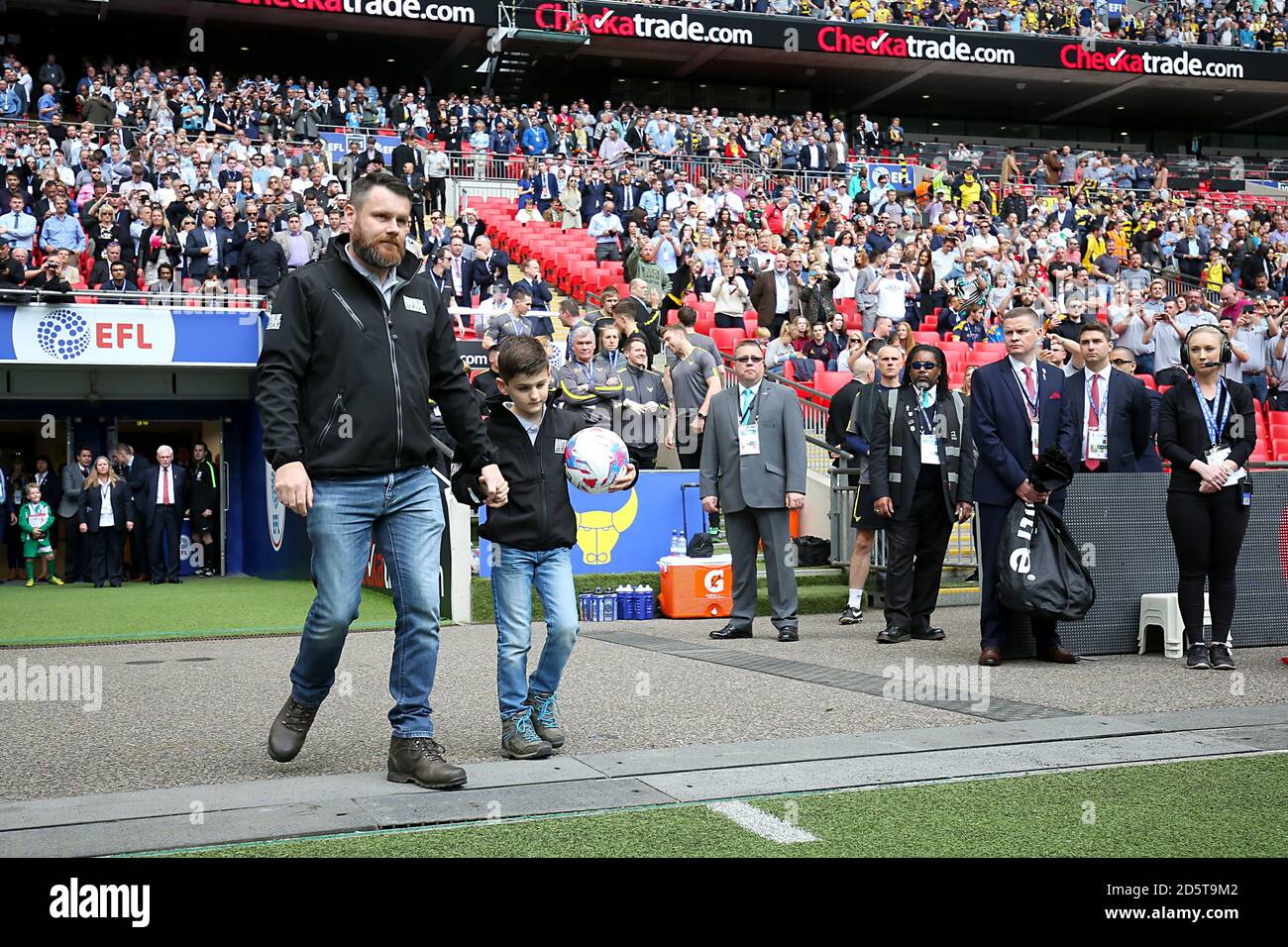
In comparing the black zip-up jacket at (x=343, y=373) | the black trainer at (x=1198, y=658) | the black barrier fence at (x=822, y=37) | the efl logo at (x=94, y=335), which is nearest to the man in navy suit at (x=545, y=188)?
the efl logo at (x=94, y=335)

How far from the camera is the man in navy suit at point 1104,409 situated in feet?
29.1

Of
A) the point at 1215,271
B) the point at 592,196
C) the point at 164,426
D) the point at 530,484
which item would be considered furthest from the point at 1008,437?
the point at 1215,271

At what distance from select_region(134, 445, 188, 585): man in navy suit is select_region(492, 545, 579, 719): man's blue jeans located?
13638 mm

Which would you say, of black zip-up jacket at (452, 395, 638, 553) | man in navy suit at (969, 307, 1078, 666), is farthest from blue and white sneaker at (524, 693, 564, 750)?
man in navy suit at (969, 307, 1078, 666)

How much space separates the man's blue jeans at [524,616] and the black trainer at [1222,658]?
14.3ft

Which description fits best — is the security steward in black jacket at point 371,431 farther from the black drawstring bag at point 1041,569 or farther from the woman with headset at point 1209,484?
the woman with headset at point 1209,484

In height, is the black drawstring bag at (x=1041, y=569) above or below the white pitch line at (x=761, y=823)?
above

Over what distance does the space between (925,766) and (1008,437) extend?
3822mm

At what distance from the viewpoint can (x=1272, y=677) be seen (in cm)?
754

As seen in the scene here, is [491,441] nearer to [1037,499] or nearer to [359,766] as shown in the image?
[359,766]

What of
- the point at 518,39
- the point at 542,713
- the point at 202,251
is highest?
the point at 518,39

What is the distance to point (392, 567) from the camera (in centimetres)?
504

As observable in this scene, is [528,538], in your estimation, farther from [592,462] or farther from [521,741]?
[521,741]
